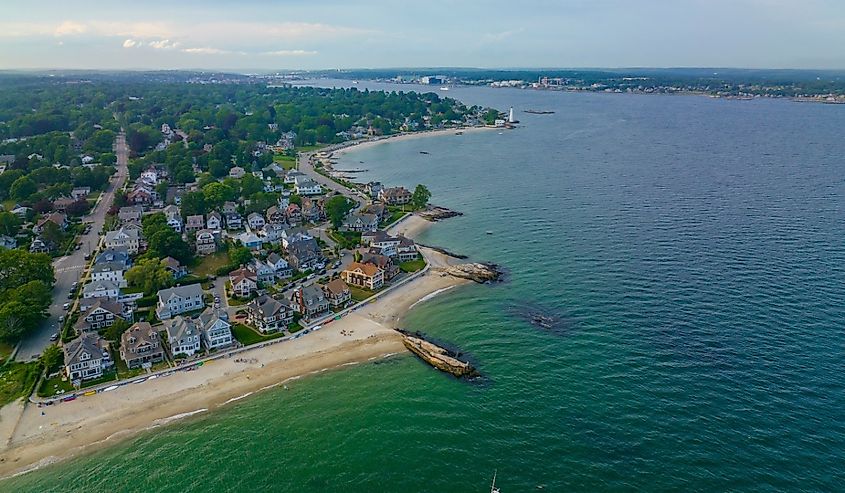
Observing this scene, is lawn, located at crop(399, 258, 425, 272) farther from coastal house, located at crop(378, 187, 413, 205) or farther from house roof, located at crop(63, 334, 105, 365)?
house roof, located at crop(63, 334, 105, 365)

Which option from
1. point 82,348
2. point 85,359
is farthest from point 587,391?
point 82,348

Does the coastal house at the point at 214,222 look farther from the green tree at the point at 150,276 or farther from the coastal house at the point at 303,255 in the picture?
the green tree at the point at 150,276

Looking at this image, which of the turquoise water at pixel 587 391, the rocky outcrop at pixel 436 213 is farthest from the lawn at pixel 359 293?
the rocky outcrop at pixel 436 213

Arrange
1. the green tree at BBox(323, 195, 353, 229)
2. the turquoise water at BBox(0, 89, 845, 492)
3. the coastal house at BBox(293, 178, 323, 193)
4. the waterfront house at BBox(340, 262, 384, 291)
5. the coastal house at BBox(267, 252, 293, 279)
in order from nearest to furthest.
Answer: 1. the turquoise water at BBox(0, 89, 845, 492)
2. the waterfront house at BBox(340, 262, 384, 291)
3. the coastal house at BBox(267, 252, 293, 279)
4. the green tree at BBox(323, 195, 353, 229)
5. the coastal house at BBox(293, 178, 323, 193)

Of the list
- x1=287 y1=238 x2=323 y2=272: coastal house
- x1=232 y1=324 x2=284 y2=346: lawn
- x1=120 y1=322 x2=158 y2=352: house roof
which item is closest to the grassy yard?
x1=120 y1=322 x2=158 y2=352: house roof

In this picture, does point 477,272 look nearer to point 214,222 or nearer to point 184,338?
point 184,338
